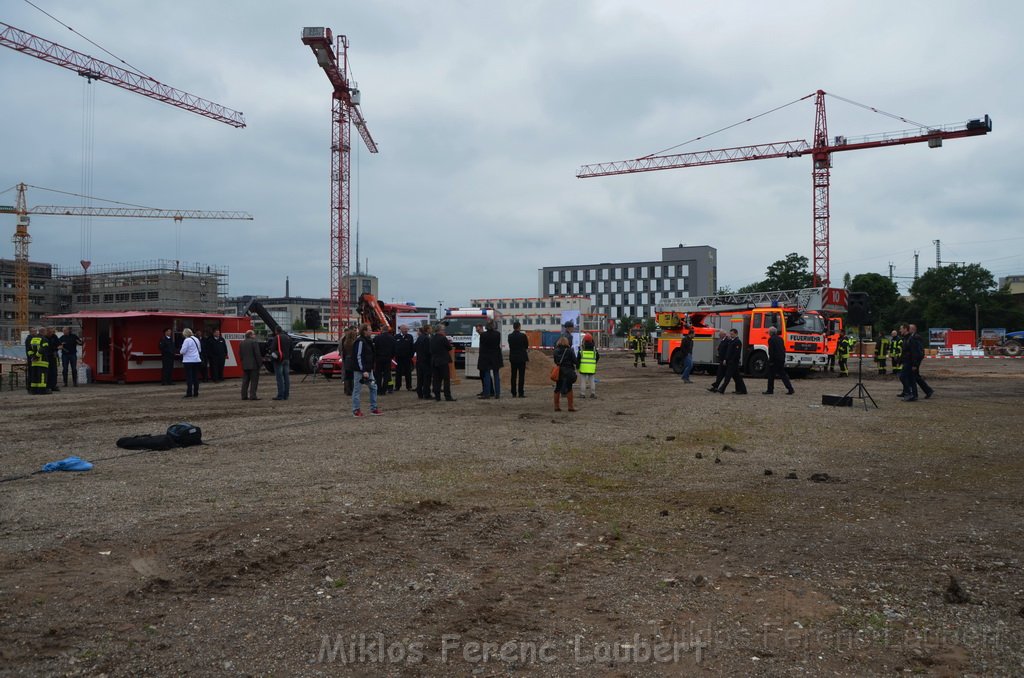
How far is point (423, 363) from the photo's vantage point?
660 inches

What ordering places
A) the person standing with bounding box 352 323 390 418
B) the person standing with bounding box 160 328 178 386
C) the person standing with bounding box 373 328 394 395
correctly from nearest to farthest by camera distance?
1. the person standing with bounding box 352 323 390 418
2. the person standing with bounding box 373 328 394 395
3. the person standing with bounding box 160 328 178 386

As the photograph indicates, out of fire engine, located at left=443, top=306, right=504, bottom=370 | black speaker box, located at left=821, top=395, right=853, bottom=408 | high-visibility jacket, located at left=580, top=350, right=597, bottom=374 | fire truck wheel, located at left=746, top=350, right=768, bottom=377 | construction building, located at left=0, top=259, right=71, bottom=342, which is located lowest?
black speaker box, located at left=821, top=395, right=853, bottom=408

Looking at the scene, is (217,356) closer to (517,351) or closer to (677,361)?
(517,351)

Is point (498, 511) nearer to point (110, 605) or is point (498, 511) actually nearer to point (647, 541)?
point (647, 541)

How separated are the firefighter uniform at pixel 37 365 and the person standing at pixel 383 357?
29.0ft

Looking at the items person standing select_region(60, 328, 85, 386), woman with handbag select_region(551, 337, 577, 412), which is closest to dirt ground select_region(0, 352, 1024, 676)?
woman with handbag select_region(551, 337, 577, 412)

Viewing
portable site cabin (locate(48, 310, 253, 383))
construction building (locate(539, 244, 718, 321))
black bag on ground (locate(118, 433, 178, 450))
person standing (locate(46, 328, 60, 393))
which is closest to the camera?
black bag on ground (locate(118, 433, 178, 450))

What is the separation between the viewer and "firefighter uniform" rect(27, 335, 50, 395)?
61.3ft

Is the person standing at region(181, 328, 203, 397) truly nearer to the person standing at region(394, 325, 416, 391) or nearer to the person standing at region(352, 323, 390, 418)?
the person standing at region(394, 325, 416, 391)

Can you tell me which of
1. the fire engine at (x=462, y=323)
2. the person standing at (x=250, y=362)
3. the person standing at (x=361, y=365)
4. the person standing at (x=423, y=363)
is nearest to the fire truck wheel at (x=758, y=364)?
the fire engine at (x=462, y=323)

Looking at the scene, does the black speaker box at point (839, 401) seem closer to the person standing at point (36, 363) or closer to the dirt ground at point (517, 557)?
the dirt ground at point (517, 557)

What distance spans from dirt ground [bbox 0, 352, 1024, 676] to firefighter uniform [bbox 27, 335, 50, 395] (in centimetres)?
1016

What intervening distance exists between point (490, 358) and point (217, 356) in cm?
1136

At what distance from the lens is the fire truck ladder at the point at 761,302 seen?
24328 mm
